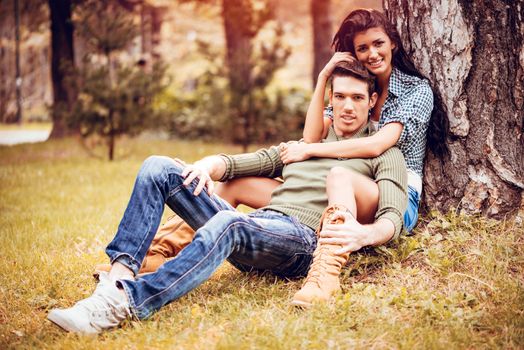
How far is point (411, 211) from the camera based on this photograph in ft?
12.7

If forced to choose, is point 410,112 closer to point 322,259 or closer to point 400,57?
point 400,57

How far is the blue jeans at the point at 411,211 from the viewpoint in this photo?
12.6 feet

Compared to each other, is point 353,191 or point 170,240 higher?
point 353,191

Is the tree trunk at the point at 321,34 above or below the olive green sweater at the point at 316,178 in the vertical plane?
above

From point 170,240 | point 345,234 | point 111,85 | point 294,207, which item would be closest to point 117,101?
point 111,85

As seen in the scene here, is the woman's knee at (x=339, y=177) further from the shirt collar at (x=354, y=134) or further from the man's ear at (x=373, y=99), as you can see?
the man's ear at (x=373, y=99)

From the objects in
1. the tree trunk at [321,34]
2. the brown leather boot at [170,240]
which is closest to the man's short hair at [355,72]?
the brown leather boot at [170,240]

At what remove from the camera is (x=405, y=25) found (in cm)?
414

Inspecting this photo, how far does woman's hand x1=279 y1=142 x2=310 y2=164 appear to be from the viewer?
3947 mm

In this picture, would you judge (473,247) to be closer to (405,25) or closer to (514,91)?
(514,91)

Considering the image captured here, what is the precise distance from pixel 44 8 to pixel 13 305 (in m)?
17.3

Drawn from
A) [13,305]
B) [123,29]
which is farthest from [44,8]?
[13,305]

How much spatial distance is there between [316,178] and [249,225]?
74 centimetres

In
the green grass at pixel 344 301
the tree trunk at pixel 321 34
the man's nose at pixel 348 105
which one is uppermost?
A: the tree trunk at pixel 321 34
